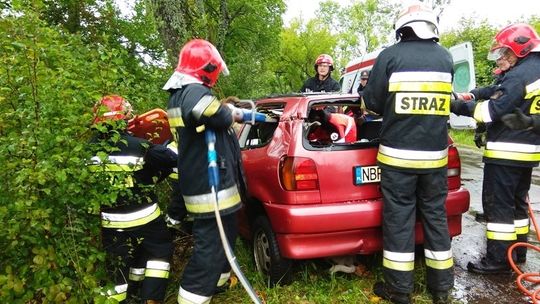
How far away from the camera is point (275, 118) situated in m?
3.61

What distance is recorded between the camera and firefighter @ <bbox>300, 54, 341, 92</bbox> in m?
6.82

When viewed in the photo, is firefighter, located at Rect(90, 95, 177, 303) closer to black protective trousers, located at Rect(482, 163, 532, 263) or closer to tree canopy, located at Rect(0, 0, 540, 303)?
tree canopy, located at Rect(0, 0, 540, 303)

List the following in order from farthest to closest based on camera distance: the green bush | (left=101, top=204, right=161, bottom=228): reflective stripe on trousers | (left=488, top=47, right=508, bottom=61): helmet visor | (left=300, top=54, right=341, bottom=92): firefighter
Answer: (left=300, top=54, right=341, bottom=92): firefighter
(left=488, top=47, right=508, bottom=61): helmet visor
(left=101, top=204, right=161, bottom=228): reflective stripe on trousers
the green bush

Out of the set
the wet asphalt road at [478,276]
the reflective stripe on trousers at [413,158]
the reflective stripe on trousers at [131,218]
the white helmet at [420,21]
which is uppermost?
the white helmet at [420,21]

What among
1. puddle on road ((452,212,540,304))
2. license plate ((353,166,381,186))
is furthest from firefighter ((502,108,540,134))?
puddle on road ((452,212,540,304))

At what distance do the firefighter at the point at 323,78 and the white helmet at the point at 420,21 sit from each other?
361cm

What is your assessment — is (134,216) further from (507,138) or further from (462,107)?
(507,138)

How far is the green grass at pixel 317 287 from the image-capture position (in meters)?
3.29

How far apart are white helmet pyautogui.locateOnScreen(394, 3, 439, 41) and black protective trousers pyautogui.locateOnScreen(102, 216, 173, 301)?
246cm

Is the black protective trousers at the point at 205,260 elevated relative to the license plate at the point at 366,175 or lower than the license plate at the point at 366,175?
lower

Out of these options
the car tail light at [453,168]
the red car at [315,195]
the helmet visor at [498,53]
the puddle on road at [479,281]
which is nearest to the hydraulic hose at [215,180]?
the red car at [315,195]

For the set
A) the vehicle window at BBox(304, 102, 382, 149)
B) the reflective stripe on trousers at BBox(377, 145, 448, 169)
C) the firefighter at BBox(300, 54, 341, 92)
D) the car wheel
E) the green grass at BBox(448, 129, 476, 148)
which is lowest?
the green grass at BBox(448, 129, 476, 148)

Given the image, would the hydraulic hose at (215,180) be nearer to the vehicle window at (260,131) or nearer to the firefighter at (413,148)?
the vehicle window at (260,131)

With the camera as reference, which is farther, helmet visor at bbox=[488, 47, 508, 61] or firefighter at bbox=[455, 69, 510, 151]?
firefighter at bbox=[455, 69, 510, 151]
